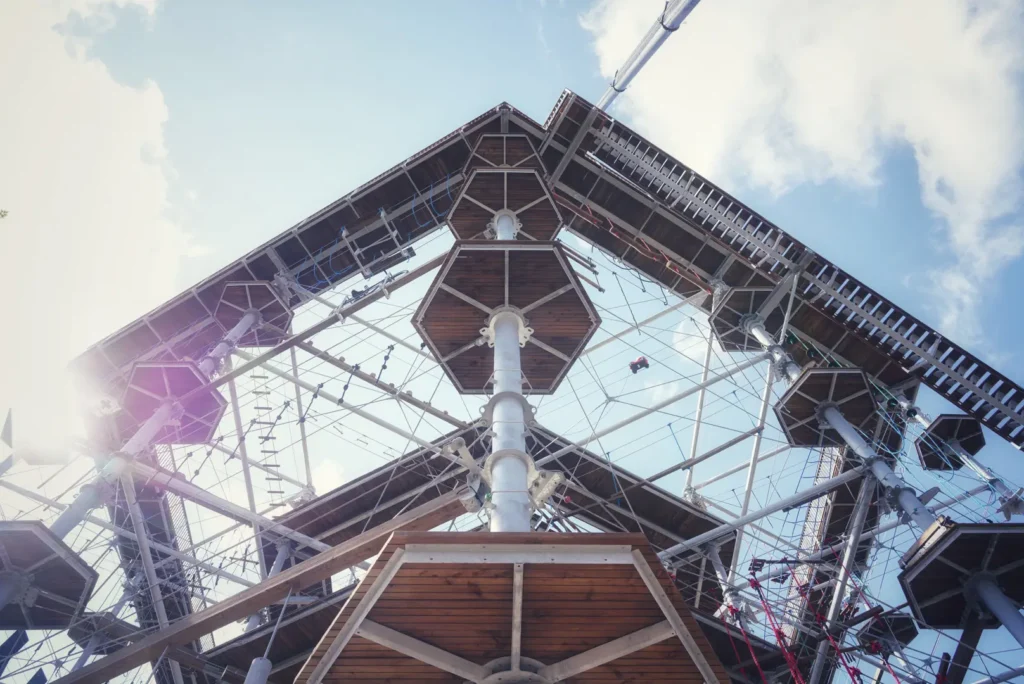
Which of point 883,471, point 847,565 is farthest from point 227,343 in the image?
point 883,471

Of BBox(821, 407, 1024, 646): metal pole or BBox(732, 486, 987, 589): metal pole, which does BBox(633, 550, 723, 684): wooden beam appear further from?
BBox(732, 486, 987, 589): metal pole

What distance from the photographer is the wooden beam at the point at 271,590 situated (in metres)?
9.39

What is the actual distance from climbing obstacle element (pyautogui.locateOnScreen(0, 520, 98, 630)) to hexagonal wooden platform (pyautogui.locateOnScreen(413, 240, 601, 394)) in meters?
7.52

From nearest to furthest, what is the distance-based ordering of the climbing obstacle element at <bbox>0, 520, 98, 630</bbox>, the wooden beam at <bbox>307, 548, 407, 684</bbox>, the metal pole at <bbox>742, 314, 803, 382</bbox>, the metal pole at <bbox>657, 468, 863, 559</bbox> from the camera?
the wooden beam at <bbox>307, 548, 407, 684</bbox> → the climbing obstacle element at <bbox>0, 520, 98, 630</bbox> → the metal pole at <bbox>657, 468, 863, 559</bbox> → the metal pole at <bbox>742, 314, 803, 382</bbox>

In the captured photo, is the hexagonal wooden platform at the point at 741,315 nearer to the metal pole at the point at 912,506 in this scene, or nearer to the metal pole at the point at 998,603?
the metal pole at the point at 912,506

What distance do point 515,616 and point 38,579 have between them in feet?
35.1

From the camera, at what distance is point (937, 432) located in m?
15.8

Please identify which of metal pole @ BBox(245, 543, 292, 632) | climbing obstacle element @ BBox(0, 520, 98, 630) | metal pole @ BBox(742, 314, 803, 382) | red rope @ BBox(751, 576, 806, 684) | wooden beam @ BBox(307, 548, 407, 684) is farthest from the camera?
metal pole @ BBox(742, 314, 803, 382)

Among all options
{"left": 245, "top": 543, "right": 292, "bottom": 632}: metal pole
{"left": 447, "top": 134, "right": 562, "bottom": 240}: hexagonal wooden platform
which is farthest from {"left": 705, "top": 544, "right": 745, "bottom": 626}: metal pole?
{"left": 245, "top": 543, "right": 292, "bottom": 632}: metal pole

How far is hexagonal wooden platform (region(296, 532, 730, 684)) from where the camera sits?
598 cm

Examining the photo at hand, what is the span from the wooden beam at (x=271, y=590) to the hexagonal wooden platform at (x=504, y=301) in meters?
3.88

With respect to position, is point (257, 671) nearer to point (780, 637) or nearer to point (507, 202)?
point (780, 637)

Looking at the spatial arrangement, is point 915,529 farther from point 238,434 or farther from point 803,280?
point 238,434

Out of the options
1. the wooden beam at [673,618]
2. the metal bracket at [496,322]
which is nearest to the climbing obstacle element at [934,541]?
the metal bracket at [496,322]
